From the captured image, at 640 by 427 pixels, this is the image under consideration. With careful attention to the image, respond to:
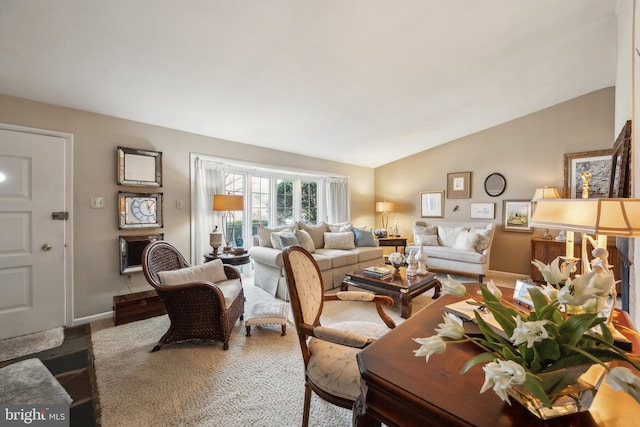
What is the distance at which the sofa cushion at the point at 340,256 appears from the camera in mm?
3807

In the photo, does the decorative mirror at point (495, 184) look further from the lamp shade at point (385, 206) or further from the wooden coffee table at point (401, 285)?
the wooden coffee table at point (401, 285)

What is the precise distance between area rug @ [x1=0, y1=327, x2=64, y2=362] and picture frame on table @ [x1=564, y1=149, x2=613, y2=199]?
664 centimetres

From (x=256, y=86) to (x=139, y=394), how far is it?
2721mm

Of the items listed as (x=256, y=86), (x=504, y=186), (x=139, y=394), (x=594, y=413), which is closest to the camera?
(x=594, y=413)

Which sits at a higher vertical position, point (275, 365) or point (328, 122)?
point (328, 122)

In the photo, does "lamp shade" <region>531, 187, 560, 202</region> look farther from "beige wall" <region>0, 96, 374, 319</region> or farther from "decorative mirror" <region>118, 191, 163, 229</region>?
"decorative mirror" <region>118, 191, 163, 229</region>

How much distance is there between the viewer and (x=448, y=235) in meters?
4.83

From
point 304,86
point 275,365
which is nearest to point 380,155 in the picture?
point 304,86

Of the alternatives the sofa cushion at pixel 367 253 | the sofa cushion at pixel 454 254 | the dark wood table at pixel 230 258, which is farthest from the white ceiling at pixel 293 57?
the sofa cushion at pixel 454 254

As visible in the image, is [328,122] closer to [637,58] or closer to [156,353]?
[637,58]

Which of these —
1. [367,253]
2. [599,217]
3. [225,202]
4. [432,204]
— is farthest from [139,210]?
[432,204]

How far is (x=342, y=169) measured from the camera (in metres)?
5.79

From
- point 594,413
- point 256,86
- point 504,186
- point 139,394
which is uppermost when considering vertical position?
point 256,86

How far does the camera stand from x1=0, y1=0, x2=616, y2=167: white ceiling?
1.83m
